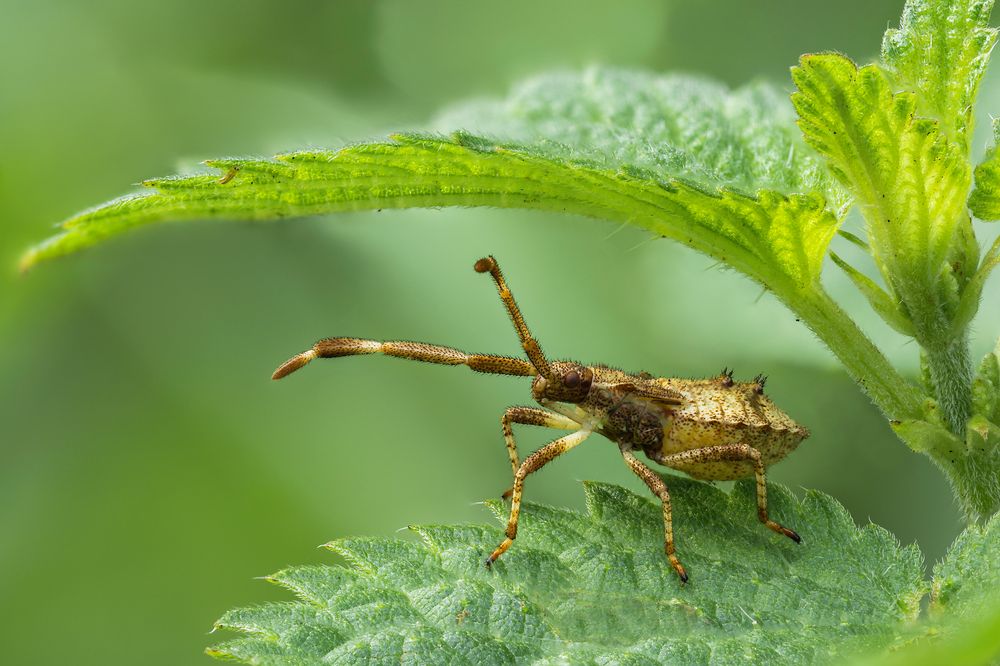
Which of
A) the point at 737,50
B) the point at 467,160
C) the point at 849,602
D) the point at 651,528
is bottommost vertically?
the point at 849,602

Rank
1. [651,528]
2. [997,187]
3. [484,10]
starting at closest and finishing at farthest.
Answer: [997,187] → [651,528] → [484,10]

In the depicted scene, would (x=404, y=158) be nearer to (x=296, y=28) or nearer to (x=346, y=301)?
(x=346, y=301)

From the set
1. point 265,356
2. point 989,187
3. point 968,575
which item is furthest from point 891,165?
point 265,356

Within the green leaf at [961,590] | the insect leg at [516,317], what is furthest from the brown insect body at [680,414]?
the green leaf at [961,590]

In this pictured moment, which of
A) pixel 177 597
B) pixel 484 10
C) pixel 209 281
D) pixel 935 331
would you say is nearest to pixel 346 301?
pixel 209 281

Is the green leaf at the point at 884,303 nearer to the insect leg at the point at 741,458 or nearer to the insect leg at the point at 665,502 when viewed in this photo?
the insect leg at the point at 741,458

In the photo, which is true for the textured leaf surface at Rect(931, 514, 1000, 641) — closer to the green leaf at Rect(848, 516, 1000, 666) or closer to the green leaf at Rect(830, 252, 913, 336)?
the green leaf at Rect(848, 516, 1000, 666)
